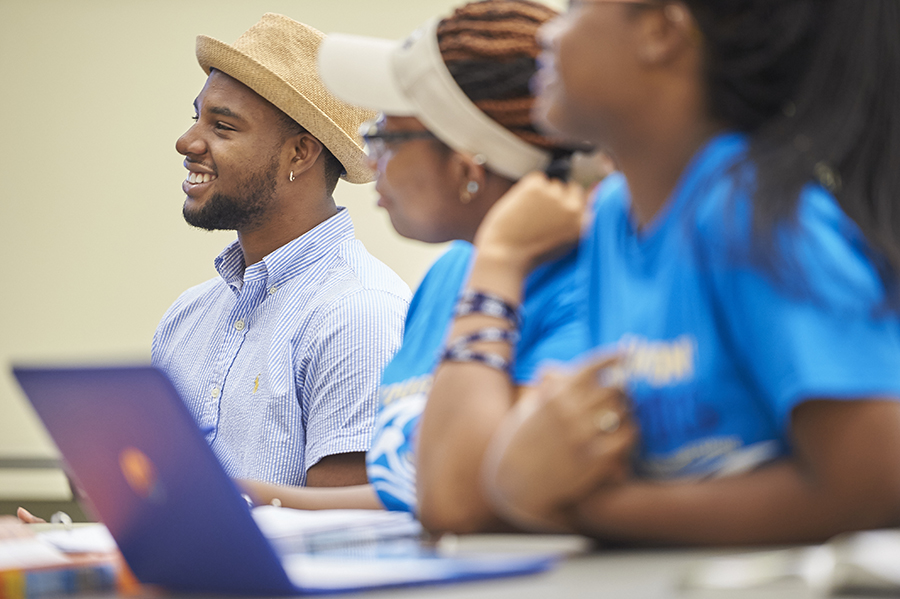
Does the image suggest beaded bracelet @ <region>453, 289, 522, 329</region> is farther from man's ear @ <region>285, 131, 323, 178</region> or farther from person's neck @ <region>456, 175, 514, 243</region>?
man's ear @ <region>285, 131, 323, 178</region>

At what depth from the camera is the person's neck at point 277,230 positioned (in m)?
2.09

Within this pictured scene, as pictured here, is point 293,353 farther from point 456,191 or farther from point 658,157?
point 658,157

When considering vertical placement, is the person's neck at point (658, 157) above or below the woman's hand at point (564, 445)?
above

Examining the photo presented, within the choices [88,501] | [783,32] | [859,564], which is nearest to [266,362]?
[88,501]

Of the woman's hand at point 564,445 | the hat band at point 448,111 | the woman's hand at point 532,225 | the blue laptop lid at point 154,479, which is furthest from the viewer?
the hat band at point 448,111

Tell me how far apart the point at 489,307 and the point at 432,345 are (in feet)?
0.85

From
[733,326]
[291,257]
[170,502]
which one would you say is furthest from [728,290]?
[291,257]

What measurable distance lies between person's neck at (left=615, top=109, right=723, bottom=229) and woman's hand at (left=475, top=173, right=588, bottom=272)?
8 centimetres

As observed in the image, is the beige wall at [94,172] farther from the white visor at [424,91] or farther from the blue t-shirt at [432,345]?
the white visor at [424,91]

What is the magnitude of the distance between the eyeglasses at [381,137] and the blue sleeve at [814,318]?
516 mm

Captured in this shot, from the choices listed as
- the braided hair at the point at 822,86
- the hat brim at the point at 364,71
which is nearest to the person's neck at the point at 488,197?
the hat brim at the point at 364,71

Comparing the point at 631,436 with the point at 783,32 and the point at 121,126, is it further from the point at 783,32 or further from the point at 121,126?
the point at 121,126

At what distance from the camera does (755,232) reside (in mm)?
668

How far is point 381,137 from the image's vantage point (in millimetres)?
1147
